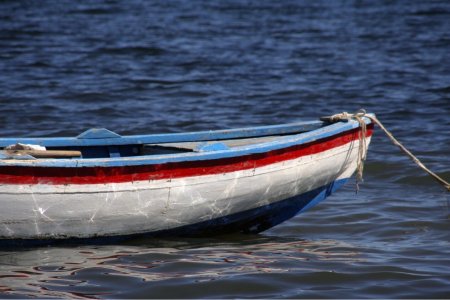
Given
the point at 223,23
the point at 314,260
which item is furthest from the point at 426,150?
the point at 223,23

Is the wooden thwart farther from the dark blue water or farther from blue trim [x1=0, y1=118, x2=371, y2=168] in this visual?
the dark blue water

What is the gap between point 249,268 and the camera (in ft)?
20.9

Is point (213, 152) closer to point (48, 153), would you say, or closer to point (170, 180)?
point (170, 180)

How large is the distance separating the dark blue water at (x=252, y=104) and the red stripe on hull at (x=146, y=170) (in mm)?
554

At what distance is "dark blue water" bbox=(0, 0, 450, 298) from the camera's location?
6199 mm

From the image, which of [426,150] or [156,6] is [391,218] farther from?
[156,6]

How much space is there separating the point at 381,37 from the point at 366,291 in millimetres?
13283

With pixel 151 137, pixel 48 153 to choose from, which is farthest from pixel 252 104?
pixel 48 153

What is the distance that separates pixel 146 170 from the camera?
20.8 feet

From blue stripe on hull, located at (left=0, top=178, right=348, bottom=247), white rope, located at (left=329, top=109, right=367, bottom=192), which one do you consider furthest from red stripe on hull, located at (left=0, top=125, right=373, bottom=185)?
blue stripe on hull, located at (left=0, top=178, right=348, bottom=247)

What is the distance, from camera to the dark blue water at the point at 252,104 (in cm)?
620

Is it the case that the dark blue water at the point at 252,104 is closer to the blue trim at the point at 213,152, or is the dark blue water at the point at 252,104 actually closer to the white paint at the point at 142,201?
the white paint at the point at 142,201

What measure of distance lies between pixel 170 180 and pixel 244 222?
0.87m

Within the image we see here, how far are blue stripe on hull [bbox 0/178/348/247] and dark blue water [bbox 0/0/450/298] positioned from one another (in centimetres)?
7
